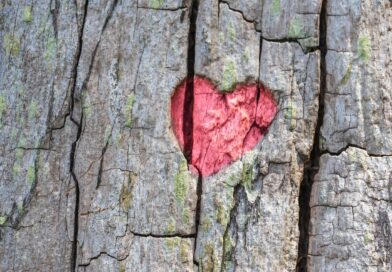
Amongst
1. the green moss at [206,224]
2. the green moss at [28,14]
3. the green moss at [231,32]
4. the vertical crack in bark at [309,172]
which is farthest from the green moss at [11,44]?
the vertical crack in bark at [309,172]

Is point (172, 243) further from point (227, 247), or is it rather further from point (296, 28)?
point (296, 28)

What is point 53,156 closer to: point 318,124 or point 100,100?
point 100,100

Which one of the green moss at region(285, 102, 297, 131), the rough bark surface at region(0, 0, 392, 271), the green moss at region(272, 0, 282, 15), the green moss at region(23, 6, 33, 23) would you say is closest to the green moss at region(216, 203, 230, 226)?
the rough bark surface at region(0, 0, 392, 271)

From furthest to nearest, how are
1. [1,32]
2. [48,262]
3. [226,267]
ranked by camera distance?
1. [1,32]
2. [48,262]
3. [226,267]

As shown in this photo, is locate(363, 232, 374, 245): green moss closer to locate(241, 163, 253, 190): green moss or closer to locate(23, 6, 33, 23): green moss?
locate(241, 163, 253, 190): green moss

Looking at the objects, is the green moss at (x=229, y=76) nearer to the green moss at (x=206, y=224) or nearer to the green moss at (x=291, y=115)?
the green moss at (x=291, y=115)

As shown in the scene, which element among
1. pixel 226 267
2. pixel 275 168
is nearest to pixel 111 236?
pixel 226 267

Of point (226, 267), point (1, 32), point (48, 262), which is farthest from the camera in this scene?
point (1, 32)

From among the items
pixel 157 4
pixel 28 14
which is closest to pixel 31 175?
pixel 28 14
